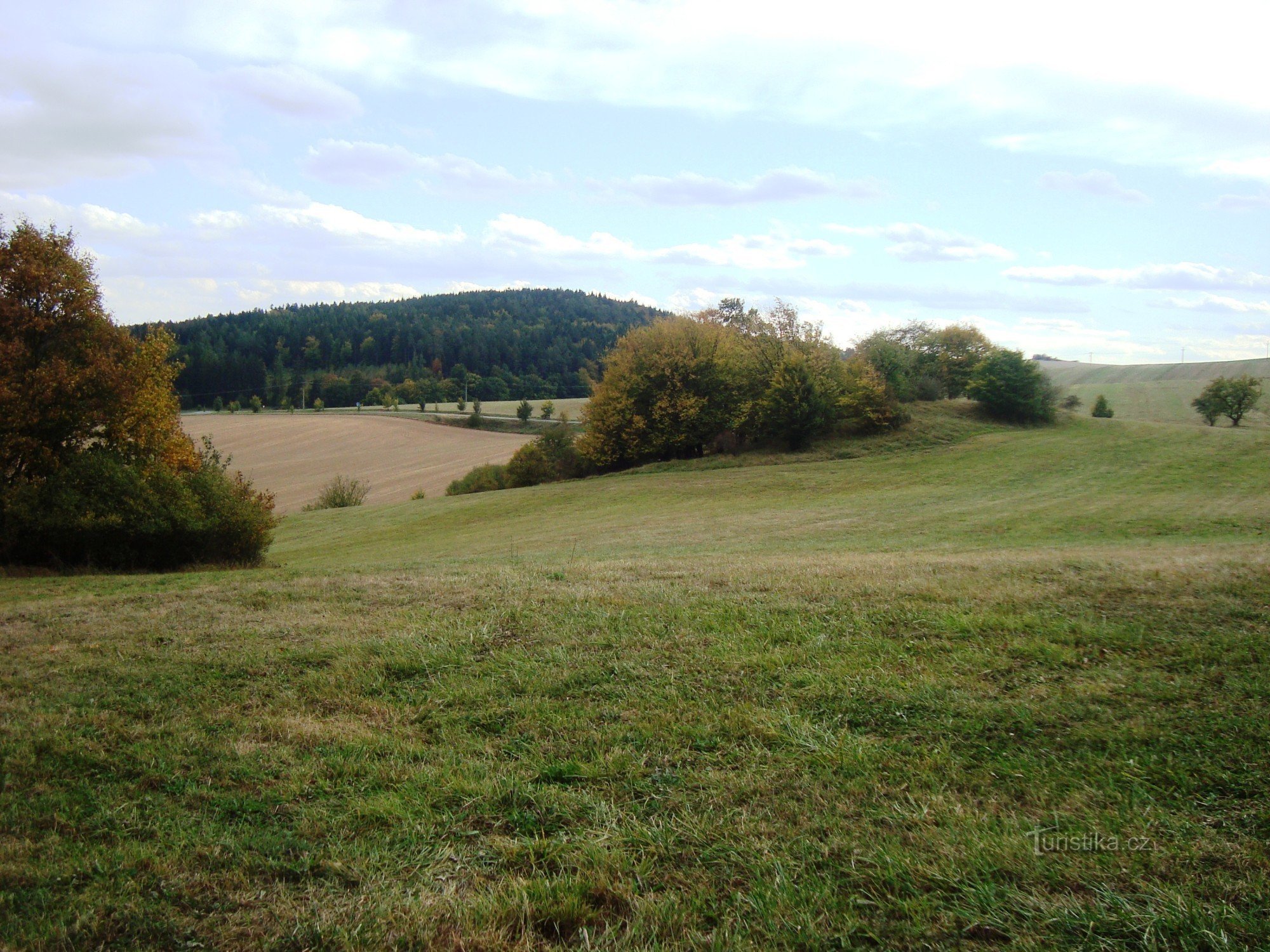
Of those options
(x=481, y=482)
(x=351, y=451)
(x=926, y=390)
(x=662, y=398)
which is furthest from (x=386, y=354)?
(x=926, y=390)

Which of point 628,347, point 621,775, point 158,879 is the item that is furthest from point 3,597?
point 628,347

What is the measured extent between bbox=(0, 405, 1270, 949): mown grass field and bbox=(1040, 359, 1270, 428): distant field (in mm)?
60379

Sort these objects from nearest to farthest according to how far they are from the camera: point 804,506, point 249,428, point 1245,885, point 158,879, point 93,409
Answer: point 1245,885, point 158,879, point 93,409, point 804,506, point 249,428

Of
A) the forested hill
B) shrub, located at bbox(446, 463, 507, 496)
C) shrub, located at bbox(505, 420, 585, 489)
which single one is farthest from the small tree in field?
A: the forested hill

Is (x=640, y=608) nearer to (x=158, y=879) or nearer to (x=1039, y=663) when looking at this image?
→ (x=1039, y=663)

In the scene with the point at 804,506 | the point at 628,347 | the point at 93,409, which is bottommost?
the point at 804,506

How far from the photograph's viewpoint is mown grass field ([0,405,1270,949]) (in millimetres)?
3492

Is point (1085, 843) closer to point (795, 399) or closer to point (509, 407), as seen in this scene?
point (795, 399)

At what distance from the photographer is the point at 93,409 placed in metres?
20.2

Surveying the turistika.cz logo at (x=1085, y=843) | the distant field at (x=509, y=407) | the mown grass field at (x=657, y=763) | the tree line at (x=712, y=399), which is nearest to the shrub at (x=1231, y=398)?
the tree line at (x=712, y=399)

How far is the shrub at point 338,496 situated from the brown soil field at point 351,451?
850 millimetres

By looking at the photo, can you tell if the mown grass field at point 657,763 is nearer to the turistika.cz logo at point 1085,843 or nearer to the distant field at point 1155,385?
the turistika.cz logo at point 1085,843

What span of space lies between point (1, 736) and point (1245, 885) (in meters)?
7.57

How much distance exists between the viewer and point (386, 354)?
13588 cm
